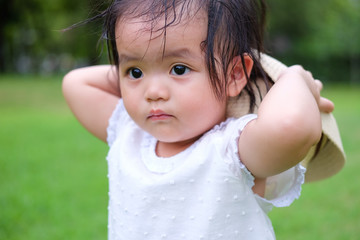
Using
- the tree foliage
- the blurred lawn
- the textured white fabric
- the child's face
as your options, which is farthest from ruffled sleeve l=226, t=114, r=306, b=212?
the tree foliage

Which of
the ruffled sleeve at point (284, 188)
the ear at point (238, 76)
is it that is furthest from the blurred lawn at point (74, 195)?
the ear at point (238, 76)

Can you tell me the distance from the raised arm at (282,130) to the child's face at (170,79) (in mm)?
177

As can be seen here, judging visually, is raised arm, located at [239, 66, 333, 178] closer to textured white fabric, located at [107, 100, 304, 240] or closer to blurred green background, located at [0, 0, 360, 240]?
textured white fabric, located at [107, 100, 304, 240]

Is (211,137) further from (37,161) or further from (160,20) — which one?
(37,161)

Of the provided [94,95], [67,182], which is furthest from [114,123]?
[67,182]

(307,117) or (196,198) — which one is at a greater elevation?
(307,117)

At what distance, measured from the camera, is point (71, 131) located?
739 cm

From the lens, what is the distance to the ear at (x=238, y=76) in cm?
140

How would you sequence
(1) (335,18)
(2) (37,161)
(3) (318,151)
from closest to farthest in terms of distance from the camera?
(3) (318,151), (2) (37,161), (1) (335,18)

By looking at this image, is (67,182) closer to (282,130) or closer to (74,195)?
(74,195)

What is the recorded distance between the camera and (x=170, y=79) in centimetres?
132

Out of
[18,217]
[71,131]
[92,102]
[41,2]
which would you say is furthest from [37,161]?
[41,2]

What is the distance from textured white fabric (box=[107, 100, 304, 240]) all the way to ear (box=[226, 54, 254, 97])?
0.10 meters

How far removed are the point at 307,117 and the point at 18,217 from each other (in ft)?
9.00
